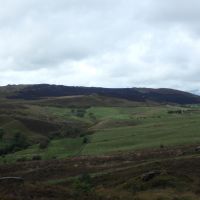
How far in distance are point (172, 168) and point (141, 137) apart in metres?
33.6

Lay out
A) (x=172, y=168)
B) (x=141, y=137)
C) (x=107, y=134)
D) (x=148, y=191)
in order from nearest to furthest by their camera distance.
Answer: (x=148, y=191)
(x=172, y=168)
(x=141, y=137)
(x=107, y=134)

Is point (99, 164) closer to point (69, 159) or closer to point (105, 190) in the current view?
point (69, 159)

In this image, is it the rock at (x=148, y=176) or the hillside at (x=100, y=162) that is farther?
the rock at (x=148, y=176)

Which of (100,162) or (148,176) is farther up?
(148,176)

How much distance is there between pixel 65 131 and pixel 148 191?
67.6 metres

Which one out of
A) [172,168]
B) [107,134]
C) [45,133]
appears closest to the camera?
[172,168]

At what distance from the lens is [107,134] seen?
99750 mm

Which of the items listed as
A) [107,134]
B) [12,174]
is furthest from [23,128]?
[12,174]

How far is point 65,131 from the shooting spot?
363 ft

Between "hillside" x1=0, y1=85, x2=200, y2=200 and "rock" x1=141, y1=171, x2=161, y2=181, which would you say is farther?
"rock" x1=141, y1=171, x2=161, y2=181

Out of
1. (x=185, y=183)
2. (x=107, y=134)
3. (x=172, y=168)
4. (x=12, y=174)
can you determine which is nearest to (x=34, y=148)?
(x=107, y=134)

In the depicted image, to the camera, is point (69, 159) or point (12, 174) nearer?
point (12, 174)

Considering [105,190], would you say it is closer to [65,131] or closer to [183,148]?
[183,148]

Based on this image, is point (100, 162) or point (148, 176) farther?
point (100, 162)
